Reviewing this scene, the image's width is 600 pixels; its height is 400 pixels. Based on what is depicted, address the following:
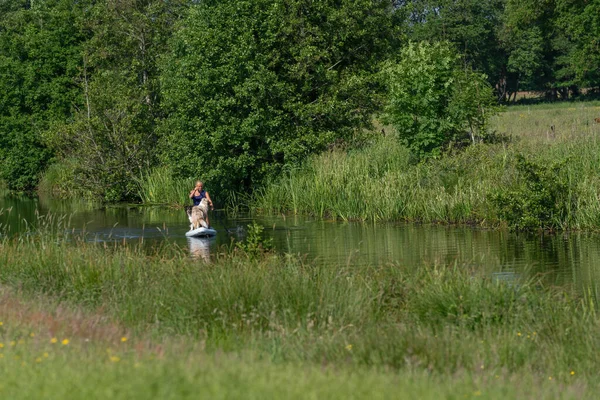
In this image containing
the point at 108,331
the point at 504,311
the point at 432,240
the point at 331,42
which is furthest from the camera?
the point at 331,42

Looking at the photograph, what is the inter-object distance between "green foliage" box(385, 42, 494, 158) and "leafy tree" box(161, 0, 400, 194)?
4.62m

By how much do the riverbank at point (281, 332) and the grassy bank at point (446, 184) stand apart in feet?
41.3

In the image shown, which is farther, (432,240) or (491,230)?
(491,230)

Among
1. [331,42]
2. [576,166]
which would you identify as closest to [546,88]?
[331,42]

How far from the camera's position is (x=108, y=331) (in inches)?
388

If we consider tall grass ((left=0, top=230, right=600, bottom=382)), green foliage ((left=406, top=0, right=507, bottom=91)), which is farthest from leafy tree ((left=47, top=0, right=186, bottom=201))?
green foliage ((left=406, top=0, right=507, bottom=91))

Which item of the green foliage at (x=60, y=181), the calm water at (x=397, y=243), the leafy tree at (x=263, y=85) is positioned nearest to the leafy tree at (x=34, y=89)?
the green foliage at (x=60, y=181)

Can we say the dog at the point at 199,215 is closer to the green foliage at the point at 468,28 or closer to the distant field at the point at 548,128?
the distant field at the point at 548,128

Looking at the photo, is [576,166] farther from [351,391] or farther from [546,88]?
[546,88]

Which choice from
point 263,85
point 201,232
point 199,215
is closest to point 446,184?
point 199,215

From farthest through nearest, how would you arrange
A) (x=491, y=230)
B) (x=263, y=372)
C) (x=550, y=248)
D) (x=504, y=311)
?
(x=491, y=230) → (x=550, y=248) → (x=504, y=311) → (x=263, y=372)

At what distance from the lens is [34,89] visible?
193 ft

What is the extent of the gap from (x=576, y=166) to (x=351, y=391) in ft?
71.6

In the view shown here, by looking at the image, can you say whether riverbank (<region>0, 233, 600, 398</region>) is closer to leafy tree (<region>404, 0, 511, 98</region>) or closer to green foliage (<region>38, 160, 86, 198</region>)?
green foliage (<region>38, 160, 86, 198</region>)
